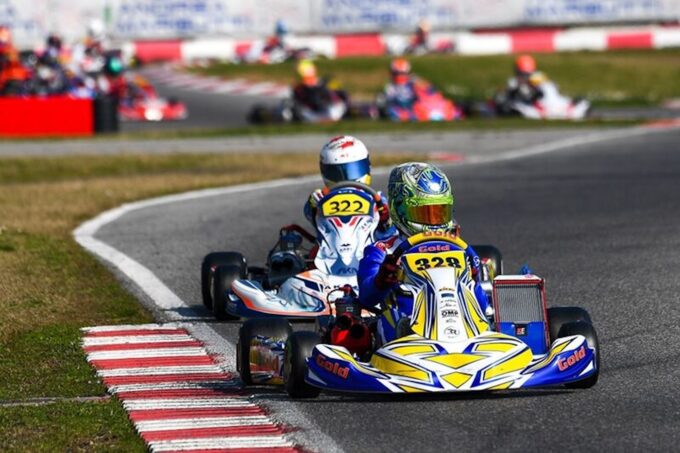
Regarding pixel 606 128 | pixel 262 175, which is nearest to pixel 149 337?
pixel 262 175

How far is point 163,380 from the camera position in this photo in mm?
6719

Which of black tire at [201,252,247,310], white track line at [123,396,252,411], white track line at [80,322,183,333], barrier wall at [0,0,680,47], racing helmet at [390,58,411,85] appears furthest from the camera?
barrier wall at [0,0,680,47]

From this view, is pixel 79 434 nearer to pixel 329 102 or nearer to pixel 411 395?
pixel 411 395

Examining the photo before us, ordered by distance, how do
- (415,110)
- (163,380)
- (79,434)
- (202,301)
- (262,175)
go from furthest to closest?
(415,110) < (262,175) < (202,301) < (163,380) < (79,434)

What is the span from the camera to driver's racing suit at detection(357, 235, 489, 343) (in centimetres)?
631

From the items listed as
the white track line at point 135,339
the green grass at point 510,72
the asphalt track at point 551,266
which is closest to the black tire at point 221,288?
the asphalt track at point 551,266

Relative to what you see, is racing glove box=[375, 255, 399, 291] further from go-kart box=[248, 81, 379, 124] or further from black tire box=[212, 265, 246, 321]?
go-kart box=[248, 81, 379, 124]

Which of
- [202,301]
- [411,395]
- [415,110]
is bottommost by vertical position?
[415,110]

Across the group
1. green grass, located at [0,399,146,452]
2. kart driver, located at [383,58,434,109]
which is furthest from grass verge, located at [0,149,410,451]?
kart driver, located at [383,58,434,109]

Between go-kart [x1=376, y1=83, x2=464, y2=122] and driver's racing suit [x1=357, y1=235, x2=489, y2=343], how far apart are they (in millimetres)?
19669

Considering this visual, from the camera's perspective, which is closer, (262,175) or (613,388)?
(613,388)

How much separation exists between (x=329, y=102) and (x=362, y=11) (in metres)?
9.08

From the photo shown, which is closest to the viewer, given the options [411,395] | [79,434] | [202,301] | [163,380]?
[79,434]

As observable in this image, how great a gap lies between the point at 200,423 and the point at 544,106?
21.5m
